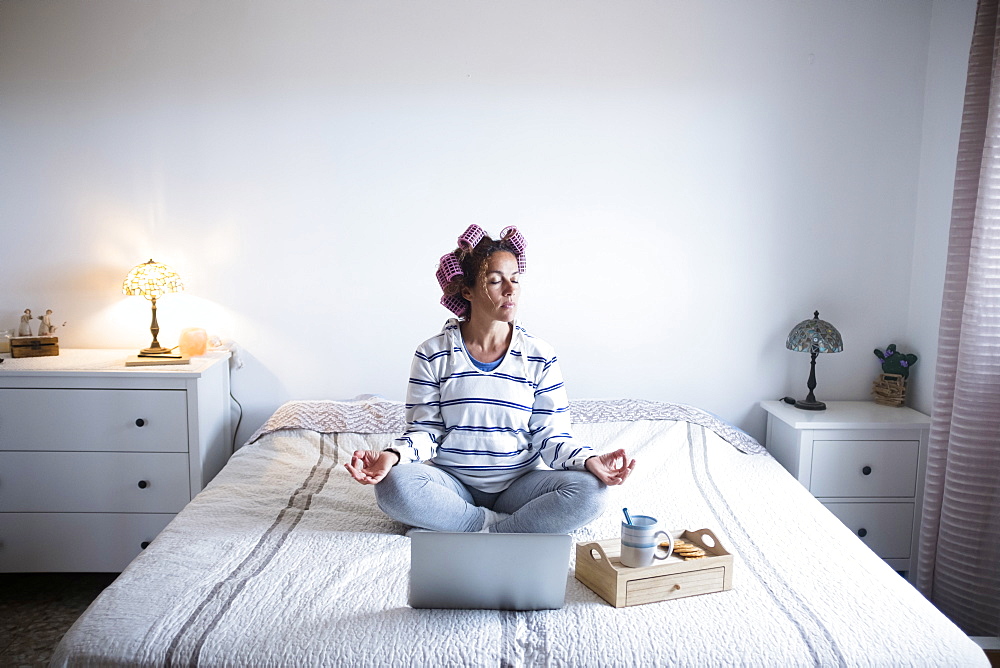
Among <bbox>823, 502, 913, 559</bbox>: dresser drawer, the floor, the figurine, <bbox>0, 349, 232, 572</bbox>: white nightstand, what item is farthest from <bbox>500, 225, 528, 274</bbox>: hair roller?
the figurine

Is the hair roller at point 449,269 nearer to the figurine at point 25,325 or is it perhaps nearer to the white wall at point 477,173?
the white wall at point 477,173

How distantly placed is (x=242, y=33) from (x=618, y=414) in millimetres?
1922

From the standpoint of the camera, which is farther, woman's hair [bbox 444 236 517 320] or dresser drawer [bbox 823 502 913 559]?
dresser drawer [bbox 823 502 913 559]

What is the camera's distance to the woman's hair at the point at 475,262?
2.11 m

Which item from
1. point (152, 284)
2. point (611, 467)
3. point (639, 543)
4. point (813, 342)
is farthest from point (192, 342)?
point (813, 342)

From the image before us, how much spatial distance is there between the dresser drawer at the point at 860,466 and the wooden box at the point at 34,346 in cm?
266

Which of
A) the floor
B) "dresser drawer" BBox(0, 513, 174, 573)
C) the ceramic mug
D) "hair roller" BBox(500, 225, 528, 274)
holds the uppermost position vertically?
"hair roller" BBox(500, 225, 528, 274)

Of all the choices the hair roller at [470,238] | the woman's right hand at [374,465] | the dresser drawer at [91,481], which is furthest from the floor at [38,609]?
the hair roller at [470,238]

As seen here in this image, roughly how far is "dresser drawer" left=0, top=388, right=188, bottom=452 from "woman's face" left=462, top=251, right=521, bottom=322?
1185 mm

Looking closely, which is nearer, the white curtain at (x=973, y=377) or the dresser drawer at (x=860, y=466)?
the white curtain at (x=973, y=377)

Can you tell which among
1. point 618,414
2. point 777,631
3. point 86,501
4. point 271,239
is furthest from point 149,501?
point 777,631

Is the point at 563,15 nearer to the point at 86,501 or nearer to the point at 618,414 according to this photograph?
the point at 618,414

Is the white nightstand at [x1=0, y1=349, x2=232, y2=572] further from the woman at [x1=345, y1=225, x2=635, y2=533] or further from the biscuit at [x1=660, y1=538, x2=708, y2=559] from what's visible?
the biscuit at [x1=660, y1=538, x2=708, y2=559]

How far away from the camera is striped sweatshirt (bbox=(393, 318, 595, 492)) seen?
2084 mm
